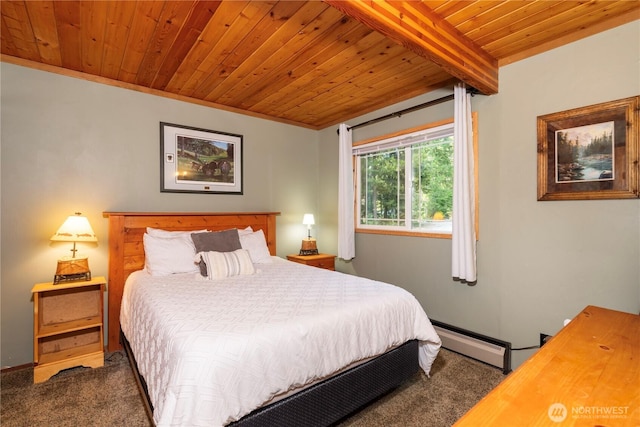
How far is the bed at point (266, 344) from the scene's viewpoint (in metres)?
1.25

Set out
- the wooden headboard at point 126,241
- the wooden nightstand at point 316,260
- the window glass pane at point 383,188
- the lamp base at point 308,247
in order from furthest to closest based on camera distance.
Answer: the lamp base at point 308,247
the wooden nightstand at point 316,260
the window glass pane at point 383,188
the wooden headboard at point 126,241

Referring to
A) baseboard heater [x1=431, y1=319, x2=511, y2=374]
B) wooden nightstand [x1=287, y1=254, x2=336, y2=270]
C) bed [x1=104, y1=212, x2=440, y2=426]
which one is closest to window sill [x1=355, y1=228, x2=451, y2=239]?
wooden nightstand [x1=287, y1=254, x2=336, y2=270]

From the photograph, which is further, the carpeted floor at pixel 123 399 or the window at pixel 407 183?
the window at pixel 407 183

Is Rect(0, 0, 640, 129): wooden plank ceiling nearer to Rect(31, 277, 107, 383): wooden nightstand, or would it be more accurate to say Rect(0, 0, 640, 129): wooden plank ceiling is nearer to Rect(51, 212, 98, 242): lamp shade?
Rect(51, 212, 98, 242): lamp shade

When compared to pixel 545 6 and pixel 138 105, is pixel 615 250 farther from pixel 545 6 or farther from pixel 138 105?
pixel 138 105

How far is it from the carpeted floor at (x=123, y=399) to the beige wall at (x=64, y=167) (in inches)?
23.0

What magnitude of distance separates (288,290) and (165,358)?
0.90 metres

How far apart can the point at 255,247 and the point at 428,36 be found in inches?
94.1

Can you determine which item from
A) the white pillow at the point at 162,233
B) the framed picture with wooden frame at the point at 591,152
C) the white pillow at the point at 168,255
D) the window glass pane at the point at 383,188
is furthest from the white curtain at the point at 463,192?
the white pillow at the point at 162,233

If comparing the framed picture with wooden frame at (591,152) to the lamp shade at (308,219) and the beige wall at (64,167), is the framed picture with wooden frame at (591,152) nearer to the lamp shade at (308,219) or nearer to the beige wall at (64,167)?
the lamp shade at (308,219)

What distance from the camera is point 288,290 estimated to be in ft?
7.02

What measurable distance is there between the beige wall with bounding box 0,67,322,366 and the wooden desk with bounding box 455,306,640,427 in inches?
124

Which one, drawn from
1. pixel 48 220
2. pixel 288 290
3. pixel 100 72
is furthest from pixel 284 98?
pixel 48 220

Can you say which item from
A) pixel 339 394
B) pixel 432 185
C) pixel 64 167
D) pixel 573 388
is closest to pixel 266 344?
pixel 339 394
